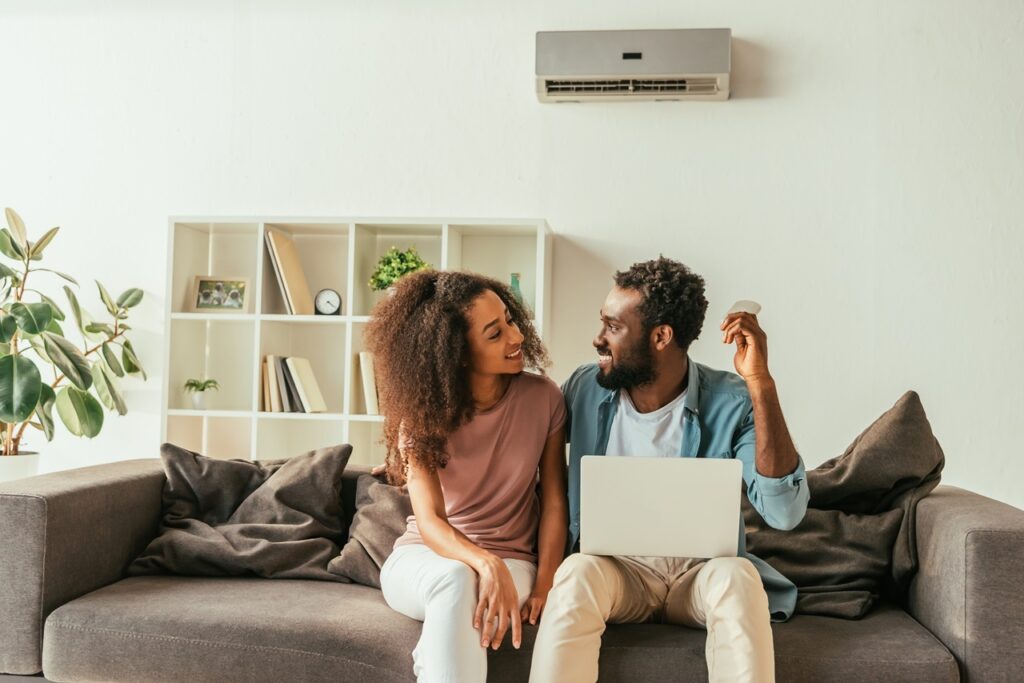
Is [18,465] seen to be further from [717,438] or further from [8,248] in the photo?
[717,438]

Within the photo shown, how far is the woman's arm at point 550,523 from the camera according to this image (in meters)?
1.97

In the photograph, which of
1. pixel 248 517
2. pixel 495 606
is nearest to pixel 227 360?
pixel 248 517

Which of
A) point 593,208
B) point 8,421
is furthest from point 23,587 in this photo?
point 593,208

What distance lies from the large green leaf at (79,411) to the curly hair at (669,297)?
2116 mm

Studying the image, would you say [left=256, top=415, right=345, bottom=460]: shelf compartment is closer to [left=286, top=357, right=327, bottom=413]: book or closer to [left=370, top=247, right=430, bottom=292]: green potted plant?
[left=286, top=357, right=327, bottom=413]: book

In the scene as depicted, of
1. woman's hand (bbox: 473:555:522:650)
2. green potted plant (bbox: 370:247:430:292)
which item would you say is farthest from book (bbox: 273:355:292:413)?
woman's hand (bbox: 473:555:522:650)

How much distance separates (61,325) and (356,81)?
1.45 metres

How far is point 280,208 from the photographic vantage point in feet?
11.7

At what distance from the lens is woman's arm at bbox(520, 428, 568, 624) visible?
77.5 inches

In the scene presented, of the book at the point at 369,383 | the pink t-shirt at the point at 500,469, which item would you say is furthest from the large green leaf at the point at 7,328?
the pink t-shirt at the point at 500,469

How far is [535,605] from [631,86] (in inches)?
79.2

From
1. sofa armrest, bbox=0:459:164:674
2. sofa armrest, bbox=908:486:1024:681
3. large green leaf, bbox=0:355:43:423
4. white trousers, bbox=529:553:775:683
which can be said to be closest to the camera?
white trousers, bbox=529:553:775:683

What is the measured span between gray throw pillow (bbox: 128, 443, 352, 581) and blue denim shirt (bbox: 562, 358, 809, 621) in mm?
647

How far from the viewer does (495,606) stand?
1812 mm
